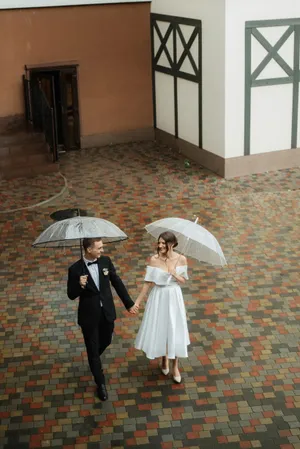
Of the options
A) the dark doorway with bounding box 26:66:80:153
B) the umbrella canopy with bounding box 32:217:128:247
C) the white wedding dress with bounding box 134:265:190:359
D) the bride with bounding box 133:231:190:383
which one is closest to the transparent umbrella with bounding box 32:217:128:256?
the umbrella canopy with bounding box 32:217:128:247

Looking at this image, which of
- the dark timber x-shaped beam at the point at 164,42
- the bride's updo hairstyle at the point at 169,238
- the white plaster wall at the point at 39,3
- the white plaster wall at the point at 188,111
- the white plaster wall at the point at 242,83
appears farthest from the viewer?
the dark timber x-shaped beam at the point at 164,42

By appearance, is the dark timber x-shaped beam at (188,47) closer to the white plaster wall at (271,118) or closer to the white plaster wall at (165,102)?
the white plaster wall at (165,102)

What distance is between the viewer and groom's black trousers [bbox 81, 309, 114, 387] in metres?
7.11

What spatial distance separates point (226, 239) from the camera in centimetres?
1144

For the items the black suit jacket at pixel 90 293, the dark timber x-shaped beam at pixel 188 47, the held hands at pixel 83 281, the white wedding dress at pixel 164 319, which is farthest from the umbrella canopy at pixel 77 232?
the dark timber x-shaped beam at pixel 188 47

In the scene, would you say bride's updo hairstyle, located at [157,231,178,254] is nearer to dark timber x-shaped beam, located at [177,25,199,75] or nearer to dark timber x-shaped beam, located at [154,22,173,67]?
dark timber x-shaped beam, located at [177,25,199,75]

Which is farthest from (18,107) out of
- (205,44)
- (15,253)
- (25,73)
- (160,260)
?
(160,260)

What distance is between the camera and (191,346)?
8.29 metres

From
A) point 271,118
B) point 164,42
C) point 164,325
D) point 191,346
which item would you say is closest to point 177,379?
point 164,325

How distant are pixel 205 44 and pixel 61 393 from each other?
922 cm

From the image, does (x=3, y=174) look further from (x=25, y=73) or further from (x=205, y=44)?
(x=205, y=44)

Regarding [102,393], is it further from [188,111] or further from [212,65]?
[188,111]

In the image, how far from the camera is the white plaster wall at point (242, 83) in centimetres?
1369

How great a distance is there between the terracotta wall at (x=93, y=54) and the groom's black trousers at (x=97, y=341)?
10436 millimetres
